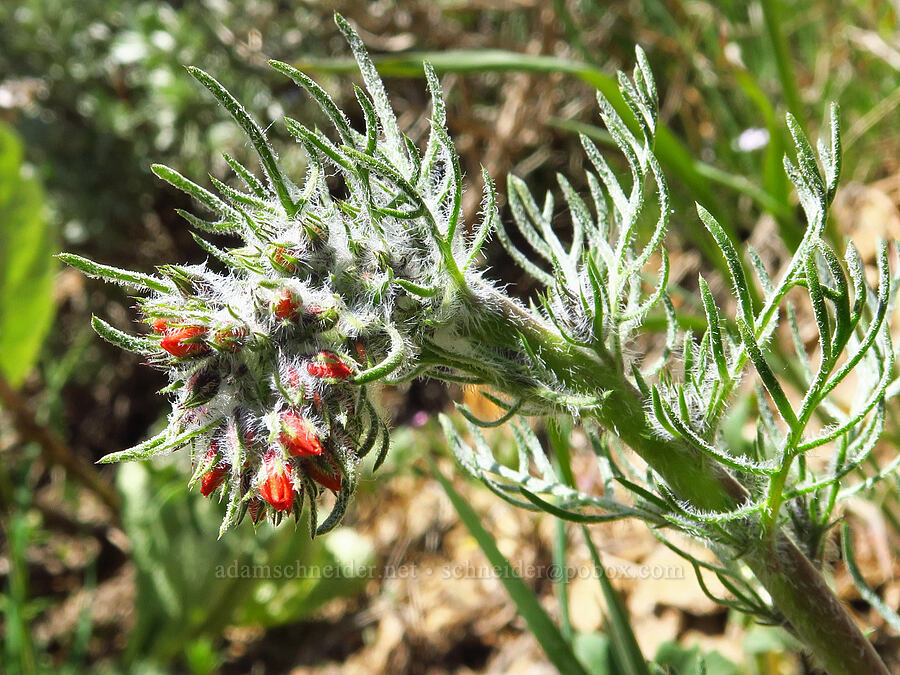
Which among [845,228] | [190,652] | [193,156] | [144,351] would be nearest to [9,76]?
[193,156]

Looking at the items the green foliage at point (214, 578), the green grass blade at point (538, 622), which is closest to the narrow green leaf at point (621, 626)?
the green grass blade at point (538, 622)

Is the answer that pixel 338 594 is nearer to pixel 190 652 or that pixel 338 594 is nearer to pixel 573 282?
pixel 190 652

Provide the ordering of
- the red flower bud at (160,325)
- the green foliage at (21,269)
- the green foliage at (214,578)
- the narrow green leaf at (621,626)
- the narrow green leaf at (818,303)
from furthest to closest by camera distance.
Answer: the green foliage at (21,269) → the green foliage at (214,578) → the narrow green leaf at (621,626) → the red flower bud at (160,325) → the narrow green leaf at (818,303)

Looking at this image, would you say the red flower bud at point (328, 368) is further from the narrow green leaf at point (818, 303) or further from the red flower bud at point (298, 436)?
the narrow green leaf at point (818, 303)

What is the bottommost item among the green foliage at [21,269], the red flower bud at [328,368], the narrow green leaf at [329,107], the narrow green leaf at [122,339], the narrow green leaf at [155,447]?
the narrow green leaf at [155,447]

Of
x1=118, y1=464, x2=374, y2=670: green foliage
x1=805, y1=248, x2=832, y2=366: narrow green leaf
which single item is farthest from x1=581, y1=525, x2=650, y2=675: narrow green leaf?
x1=118, y1=464, x2=374, y2=670: green foliage

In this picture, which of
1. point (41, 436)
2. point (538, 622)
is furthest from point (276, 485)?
point (41, 436)
